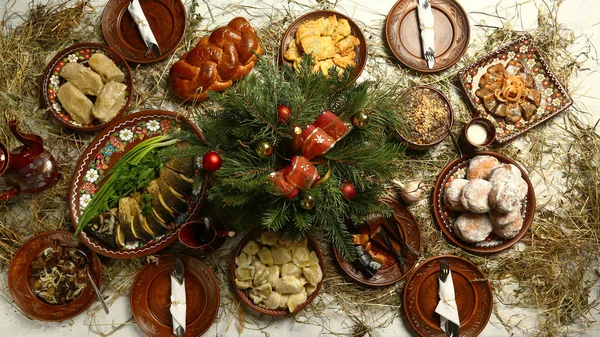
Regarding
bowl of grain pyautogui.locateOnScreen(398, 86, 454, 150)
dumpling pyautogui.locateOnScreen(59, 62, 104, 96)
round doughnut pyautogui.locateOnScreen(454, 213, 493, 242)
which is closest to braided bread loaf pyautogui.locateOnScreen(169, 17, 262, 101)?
dumpling pyautogui.locateOnScreen(59, 62, 104, 96)

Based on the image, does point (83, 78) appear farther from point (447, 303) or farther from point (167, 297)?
point (447, 303)

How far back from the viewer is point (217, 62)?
114 inches

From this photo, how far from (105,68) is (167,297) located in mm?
1318

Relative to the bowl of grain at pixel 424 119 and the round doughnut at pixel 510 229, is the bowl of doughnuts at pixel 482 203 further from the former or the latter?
the bowl of grain at pixel 424 119

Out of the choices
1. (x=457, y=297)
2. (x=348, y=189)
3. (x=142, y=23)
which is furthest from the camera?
(x=142, y=23)

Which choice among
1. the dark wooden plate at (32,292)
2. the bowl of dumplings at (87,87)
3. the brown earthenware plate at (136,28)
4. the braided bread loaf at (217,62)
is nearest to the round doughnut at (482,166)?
the braided bread loaf at (217,62)

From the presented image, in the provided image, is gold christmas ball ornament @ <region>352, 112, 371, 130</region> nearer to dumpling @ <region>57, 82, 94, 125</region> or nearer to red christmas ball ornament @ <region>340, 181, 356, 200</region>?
red christmas ball ornament @ <region>340, 181, 356, 200</region>

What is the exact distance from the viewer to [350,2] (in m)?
3.17

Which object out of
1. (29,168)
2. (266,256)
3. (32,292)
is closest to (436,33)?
(266,256)

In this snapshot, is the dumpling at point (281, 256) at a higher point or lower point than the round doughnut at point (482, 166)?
lower

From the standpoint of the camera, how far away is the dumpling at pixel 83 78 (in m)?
2.98

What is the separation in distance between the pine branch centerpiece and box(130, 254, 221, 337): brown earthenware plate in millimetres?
675

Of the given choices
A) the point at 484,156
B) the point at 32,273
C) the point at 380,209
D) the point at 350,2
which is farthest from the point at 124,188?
A: the point at 484,156

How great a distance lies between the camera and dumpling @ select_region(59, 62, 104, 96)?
2979 mm
